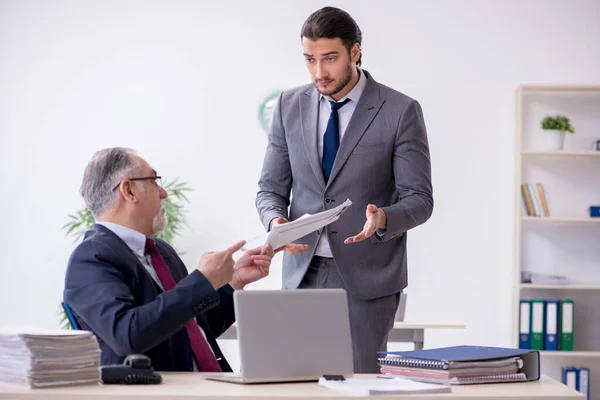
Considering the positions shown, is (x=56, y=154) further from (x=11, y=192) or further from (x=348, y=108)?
(x=348, y=108)

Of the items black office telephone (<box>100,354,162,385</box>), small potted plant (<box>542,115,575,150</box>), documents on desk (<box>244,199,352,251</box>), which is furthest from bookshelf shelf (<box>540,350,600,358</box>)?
black office telephone (<box>100,354,162,385</box>)

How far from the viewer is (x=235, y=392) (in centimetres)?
161

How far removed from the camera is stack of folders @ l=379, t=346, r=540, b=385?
1794 millimetres

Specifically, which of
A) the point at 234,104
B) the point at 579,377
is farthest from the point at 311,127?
the point at 579,377

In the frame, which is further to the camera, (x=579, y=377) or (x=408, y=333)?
(x=579, y=377)

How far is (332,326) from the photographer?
178cm

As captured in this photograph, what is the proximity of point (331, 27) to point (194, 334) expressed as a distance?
1.11 m

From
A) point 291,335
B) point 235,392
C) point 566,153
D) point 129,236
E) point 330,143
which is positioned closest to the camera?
point 235,392

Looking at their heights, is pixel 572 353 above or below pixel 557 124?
below

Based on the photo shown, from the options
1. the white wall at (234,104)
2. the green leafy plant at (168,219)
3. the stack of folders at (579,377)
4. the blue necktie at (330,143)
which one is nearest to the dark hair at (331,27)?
the blue necktie at (330,143)

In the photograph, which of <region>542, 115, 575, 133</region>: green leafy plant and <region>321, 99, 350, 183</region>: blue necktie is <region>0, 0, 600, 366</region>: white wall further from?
<region>321, 99, 350, 183</region>: blue necktie

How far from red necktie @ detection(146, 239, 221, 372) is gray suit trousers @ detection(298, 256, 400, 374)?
58 cm

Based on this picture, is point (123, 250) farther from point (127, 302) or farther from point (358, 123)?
point (358, 123)

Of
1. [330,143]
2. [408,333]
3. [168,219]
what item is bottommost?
[408,333]
